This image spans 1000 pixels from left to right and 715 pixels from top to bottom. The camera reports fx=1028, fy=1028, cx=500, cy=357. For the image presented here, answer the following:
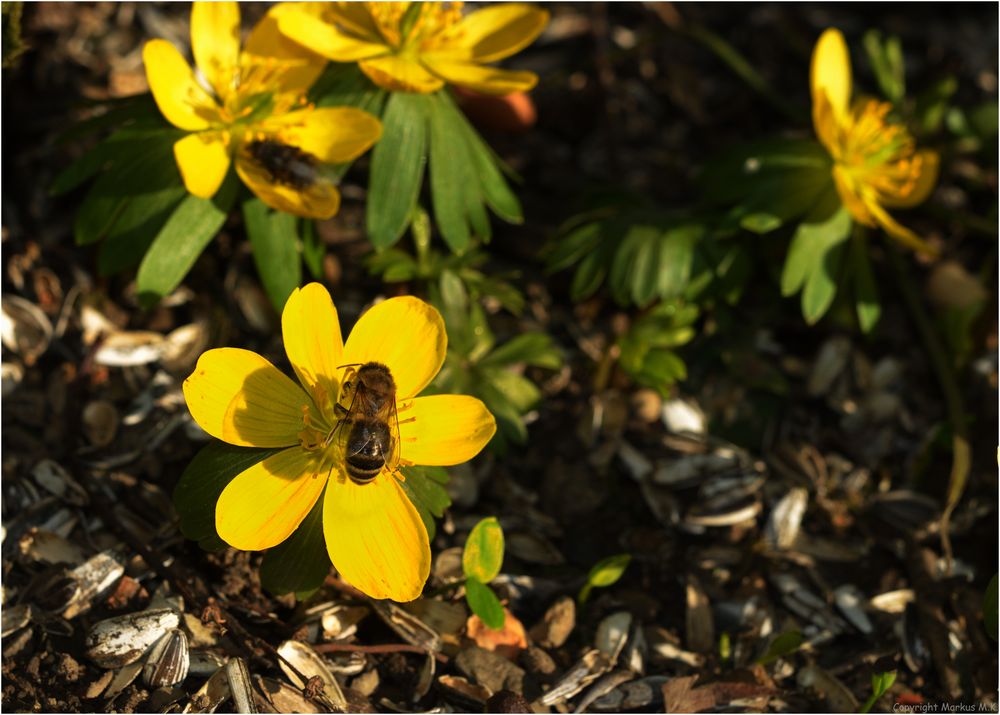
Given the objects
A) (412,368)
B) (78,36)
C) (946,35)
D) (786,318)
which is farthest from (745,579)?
(78,36)

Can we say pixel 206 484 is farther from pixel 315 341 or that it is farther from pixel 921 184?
pixel 921 184

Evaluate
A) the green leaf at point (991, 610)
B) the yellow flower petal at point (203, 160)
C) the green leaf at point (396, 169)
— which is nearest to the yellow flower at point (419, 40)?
the green leaf at point (396, 169)

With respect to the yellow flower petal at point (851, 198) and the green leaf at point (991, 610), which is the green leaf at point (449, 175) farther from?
the green leaf at point (991, 610)

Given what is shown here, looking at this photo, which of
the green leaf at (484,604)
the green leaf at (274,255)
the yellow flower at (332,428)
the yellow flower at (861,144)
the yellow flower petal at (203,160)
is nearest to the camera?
the yellow flower at (332,428)

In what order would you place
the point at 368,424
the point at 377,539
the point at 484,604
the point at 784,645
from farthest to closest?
the point at 784,645, the point at 484,604, the point at 377,539, the point at 368,424

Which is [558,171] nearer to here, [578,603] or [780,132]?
[780,132]

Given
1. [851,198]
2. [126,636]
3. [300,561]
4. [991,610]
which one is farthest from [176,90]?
[991,610]
